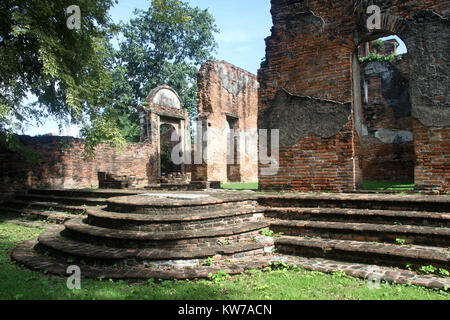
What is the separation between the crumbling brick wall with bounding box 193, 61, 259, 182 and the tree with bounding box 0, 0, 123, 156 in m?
5.79

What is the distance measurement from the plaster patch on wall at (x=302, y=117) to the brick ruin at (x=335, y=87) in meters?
0.02

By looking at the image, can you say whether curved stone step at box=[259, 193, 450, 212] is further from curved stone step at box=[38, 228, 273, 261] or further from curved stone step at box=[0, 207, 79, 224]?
curved stone step at box=[0, 207, 79, 224]

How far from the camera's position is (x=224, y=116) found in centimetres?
1655

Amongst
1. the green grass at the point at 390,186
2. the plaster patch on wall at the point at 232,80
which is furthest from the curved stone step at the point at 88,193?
the plaster patch on wall at the point at 232,80

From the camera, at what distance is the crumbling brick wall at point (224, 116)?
15531 mm

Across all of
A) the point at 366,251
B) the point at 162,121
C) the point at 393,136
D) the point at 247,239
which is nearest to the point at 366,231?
the point at 366,251

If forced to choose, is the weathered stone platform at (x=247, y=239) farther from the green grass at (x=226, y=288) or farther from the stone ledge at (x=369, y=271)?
the green grass at (x=226, y=288)

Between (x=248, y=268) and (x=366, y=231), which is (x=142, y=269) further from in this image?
(x=366, y=231)

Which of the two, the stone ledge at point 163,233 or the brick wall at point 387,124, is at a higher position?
the brick wall at point 387,124

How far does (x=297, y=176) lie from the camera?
23.4 ft

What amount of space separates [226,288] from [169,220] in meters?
1.42

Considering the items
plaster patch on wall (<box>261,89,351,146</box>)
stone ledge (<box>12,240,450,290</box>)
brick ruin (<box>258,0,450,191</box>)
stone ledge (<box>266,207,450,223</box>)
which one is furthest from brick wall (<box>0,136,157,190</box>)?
stone ledge (<box>266,207,450,223</box>)

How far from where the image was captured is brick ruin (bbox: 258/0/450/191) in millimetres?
5762
